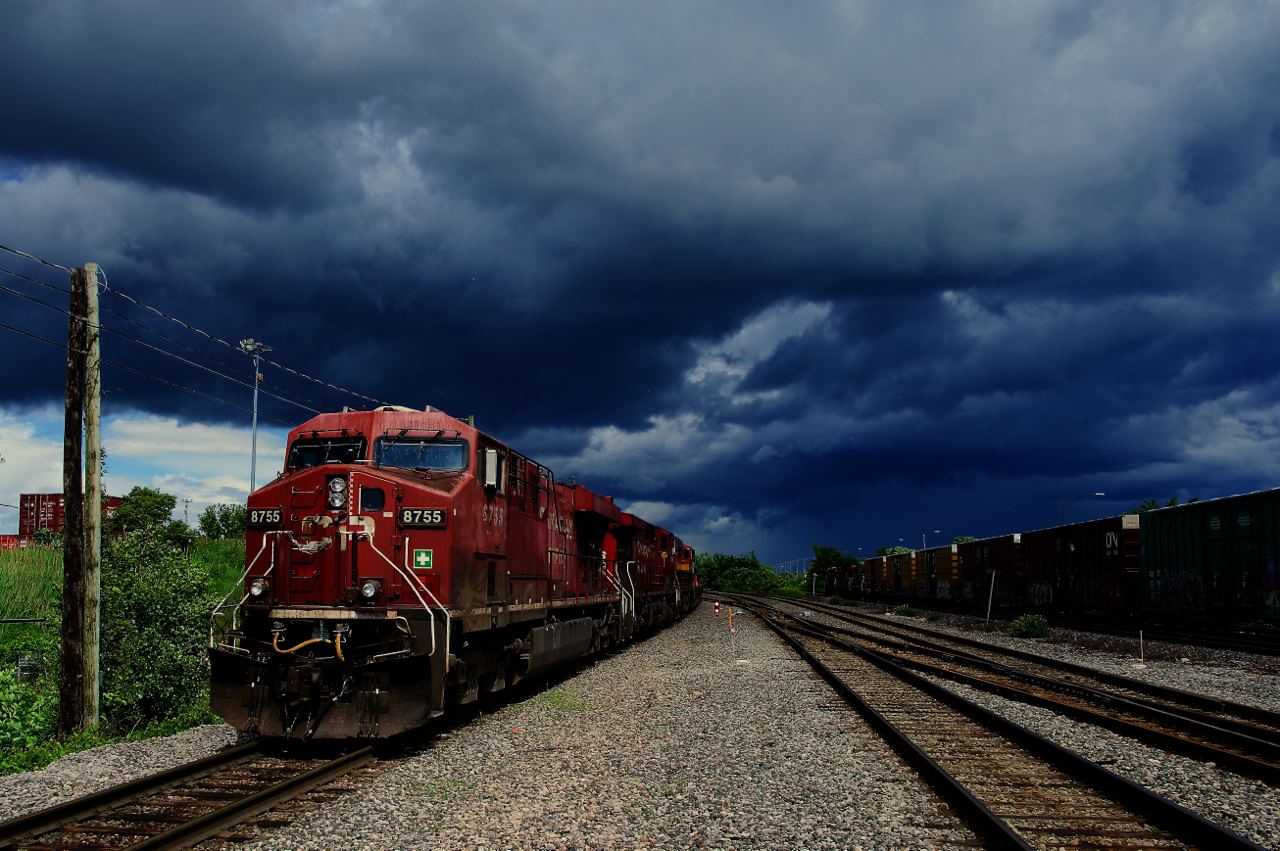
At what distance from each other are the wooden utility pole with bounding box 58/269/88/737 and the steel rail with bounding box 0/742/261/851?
397cm

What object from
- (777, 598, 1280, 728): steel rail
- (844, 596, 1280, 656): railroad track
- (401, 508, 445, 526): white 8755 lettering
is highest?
(401, 508, 445, 526): white 8755 lettering

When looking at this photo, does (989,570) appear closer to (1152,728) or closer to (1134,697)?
(1134,697)

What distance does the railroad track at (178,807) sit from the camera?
18.9ft

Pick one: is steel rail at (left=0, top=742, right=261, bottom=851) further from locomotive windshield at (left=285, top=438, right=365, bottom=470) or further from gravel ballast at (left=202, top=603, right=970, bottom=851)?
locomotive windshield at (left=285, top=438, right=365, bottom=470)

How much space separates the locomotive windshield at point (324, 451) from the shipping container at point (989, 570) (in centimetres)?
2813

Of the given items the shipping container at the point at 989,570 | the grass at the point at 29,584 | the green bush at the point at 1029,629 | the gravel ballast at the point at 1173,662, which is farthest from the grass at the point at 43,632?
the shipping container at the point at 989,570

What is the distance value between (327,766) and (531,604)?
471 centimetres

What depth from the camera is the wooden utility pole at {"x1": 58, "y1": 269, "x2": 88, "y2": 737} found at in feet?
34.2

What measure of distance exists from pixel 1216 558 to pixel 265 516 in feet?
76.0

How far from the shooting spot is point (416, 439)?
985 centimetres

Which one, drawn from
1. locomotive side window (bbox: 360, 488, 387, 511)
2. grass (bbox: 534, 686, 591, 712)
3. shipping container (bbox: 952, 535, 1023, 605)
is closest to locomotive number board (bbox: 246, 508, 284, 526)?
locomotive side window (bbox: 360, 488, 387, 511)

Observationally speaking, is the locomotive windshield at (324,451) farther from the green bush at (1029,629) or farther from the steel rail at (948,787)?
the green bush at (1029,629)

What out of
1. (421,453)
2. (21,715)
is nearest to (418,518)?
(421,453)

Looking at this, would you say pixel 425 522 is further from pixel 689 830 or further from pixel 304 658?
pixel 689 830
